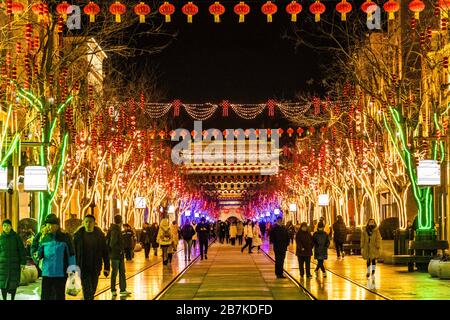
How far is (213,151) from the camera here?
13788 centimetres

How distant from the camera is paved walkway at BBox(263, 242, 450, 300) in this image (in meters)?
23.6

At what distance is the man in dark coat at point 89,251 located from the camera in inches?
786

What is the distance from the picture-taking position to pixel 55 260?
1783 centimetres

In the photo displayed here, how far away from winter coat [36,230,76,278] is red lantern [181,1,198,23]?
9005 millimetres

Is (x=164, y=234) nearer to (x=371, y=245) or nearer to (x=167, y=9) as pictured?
(x=371, y=245)

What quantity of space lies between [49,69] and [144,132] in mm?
28608

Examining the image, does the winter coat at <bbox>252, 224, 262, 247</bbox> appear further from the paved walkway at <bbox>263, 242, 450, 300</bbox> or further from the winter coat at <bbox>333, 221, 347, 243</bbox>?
the paved walkway at <bbox>263, 242, 450, 300</bbox>

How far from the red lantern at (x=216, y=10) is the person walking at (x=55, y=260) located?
8.79 m

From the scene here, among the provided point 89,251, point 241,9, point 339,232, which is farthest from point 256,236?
point 89,251

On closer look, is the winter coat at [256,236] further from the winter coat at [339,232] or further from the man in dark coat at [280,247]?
the man in dark coat at [280,247]

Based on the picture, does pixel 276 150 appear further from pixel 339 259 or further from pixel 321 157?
pixel 339 259

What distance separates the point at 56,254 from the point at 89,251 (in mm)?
2103

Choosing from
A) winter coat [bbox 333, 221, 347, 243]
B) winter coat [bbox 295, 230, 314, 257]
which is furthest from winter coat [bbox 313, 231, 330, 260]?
winter coat [bbox 333, 221, 347, 243]
